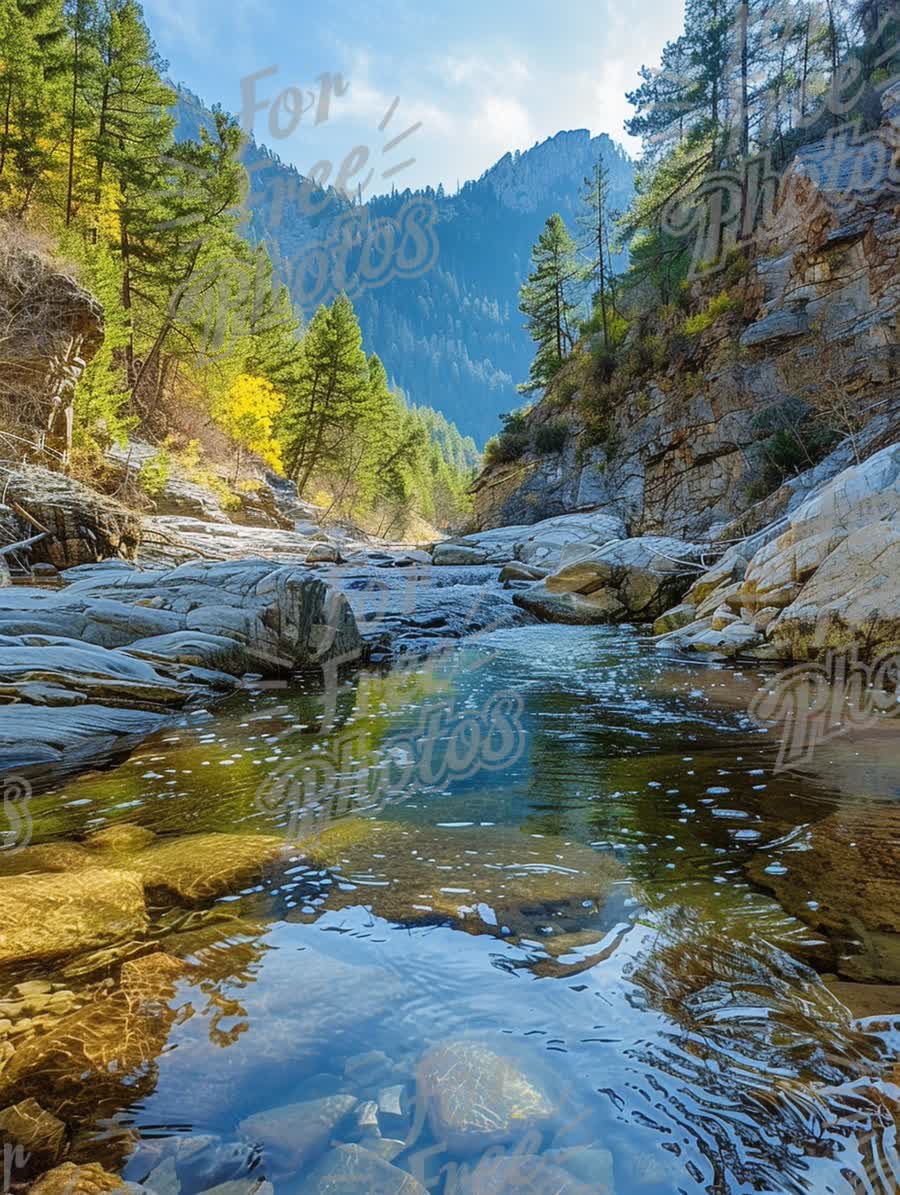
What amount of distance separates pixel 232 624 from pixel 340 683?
1524mm

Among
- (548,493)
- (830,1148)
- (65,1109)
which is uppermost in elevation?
(548,493)

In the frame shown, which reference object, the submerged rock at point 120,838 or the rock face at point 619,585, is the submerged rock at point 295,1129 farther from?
the rock face at point 619,585

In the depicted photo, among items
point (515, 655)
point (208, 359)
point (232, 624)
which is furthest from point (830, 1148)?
point (208, 359)

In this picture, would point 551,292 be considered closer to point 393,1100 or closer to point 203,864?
point 203,864

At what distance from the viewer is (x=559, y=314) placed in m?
39.8

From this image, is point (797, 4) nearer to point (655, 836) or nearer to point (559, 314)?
point (559, 314)

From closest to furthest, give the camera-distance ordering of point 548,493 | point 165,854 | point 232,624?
1. point 165,854
2. point 232,624
3. point 548,493

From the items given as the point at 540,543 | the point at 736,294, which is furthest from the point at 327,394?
the point at 736,294

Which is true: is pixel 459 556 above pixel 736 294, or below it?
below

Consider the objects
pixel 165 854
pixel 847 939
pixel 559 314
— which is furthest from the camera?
pixel 559 314

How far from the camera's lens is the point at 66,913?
250 cm

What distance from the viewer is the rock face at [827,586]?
7.01 meters

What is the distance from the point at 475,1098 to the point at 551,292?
43.5 m

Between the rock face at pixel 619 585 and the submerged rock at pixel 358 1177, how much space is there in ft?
39.5
